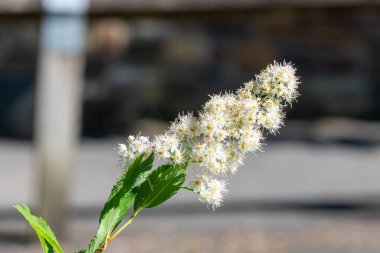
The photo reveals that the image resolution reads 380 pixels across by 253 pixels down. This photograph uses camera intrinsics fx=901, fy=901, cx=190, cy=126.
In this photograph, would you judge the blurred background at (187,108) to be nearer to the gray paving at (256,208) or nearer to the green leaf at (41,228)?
the gray paving at (256,208)

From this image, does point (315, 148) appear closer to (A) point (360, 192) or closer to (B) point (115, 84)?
(A) point (360, 192)

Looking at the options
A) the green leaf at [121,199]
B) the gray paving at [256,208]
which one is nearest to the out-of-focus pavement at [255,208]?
the gray paving at [256,208]

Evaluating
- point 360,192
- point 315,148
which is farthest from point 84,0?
point 315,148

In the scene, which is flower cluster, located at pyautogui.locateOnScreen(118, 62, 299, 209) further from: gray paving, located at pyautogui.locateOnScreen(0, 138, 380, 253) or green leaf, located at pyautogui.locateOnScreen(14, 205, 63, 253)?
gray paving, located at pyautogui.locateOnScreen(0, 138, 380, 253)

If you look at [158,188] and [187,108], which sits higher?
[187,108]

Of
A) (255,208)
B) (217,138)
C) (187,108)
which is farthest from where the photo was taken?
(187,108)

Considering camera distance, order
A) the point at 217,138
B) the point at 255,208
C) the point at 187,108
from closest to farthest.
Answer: the point at 217,138
the point at 255,208
the point at 187,108

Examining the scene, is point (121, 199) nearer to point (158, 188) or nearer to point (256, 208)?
point (158, 188)

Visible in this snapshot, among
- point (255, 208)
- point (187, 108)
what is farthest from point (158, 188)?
point (187, 108)
